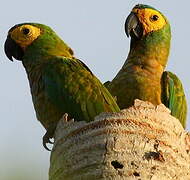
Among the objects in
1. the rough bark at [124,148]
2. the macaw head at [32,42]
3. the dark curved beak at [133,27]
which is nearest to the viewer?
the rough bark at [124,148]

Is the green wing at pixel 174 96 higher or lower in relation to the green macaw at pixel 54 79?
lower

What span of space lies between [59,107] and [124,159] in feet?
5.07

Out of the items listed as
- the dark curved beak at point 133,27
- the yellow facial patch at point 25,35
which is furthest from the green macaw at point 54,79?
the dark curved beak at point 133,27

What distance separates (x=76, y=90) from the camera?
5.30m

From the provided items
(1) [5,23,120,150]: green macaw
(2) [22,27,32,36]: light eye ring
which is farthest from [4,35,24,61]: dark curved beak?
(2) [22,27,32,36]: light eye ring

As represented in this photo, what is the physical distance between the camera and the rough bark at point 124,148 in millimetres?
3863

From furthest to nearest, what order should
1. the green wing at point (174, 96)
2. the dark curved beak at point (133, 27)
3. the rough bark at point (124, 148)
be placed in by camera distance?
the dark curved beak at point (133, 27)
the green wing at point (174, 96)
the rough bark at point (124, 148)

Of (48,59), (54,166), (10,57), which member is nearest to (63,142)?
(54,166)

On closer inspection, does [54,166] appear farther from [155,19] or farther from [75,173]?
[155,19]

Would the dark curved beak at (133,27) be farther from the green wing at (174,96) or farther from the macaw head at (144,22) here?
the green wing at (174,96)

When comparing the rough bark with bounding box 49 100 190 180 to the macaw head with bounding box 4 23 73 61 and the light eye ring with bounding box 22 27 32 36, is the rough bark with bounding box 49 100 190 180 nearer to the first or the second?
the macaw head with bounding box 4 23 73 61

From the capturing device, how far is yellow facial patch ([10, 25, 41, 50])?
6543 millimetres

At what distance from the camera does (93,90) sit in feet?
17.4

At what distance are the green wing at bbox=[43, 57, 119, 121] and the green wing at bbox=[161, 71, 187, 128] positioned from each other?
969 mm
